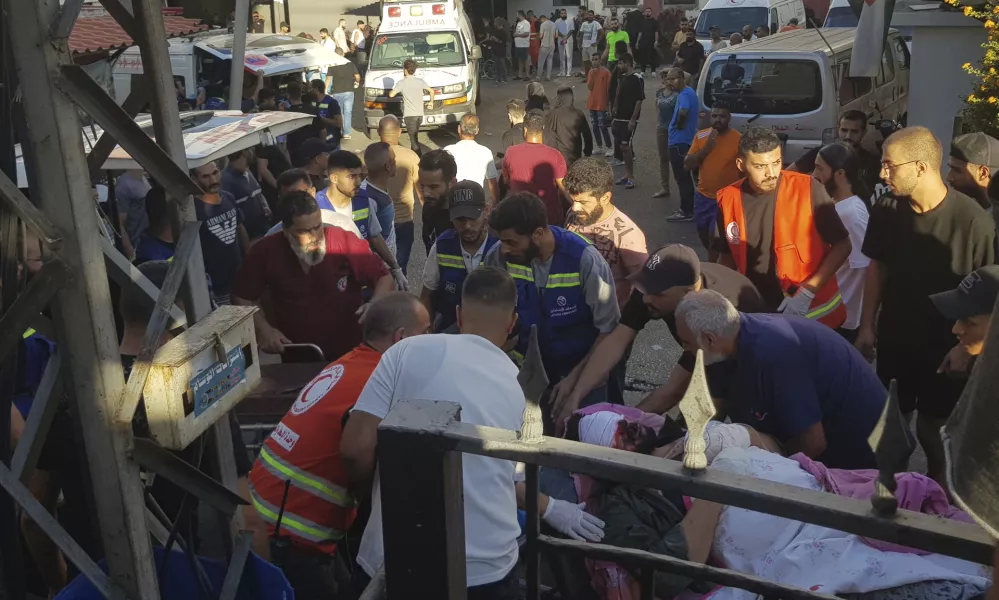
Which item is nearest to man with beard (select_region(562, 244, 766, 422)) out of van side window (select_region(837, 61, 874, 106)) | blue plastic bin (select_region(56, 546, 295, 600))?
blue plastic bin (select_region(56, 546, 295, 600))

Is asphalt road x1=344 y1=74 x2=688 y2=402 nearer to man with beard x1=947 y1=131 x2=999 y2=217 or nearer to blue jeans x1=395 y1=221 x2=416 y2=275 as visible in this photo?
blue jeans x1=395 y1=221 x2=416 y2=275

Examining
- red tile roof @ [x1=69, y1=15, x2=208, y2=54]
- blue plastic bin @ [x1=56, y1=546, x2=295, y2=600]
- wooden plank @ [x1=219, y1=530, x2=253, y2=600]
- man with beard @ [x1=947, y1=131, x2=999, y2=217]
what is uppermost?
red tile roof @ [x1=69, y1=15, x2=208, y2=54]

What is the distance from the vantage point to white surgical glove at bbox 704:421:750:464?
3217 millimetres

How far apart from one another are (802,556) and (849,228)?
2.91 m

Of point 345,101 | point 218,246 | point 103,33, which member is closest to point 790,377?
point 218,246

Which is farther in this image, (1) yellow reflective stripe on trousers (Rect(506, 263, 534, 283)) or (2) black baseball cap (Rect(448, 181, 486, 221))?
(2) black baseball cap (Rect(448, 181, 486, 221))

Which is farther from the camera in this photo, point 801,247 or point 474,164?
point 474,164

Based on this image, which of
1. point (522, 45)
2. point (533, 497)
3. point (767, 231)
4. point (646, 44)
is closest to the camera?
point (533, 497)

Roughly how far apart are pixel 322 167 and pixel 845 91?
6556mm

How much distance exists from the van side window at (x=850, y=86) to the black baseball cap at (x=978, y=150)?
19.1ft

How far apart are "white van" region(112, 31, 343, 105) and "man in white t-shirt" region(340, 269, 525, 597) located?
12046 mm

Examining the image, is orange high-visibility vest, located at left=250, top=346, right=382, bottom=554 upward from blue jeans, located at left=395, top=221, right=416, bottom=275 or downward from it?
upward

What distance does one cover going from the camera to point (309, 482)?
10.4 feet

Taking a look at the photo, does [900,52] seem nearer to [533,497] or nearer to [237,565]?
[237,565]
